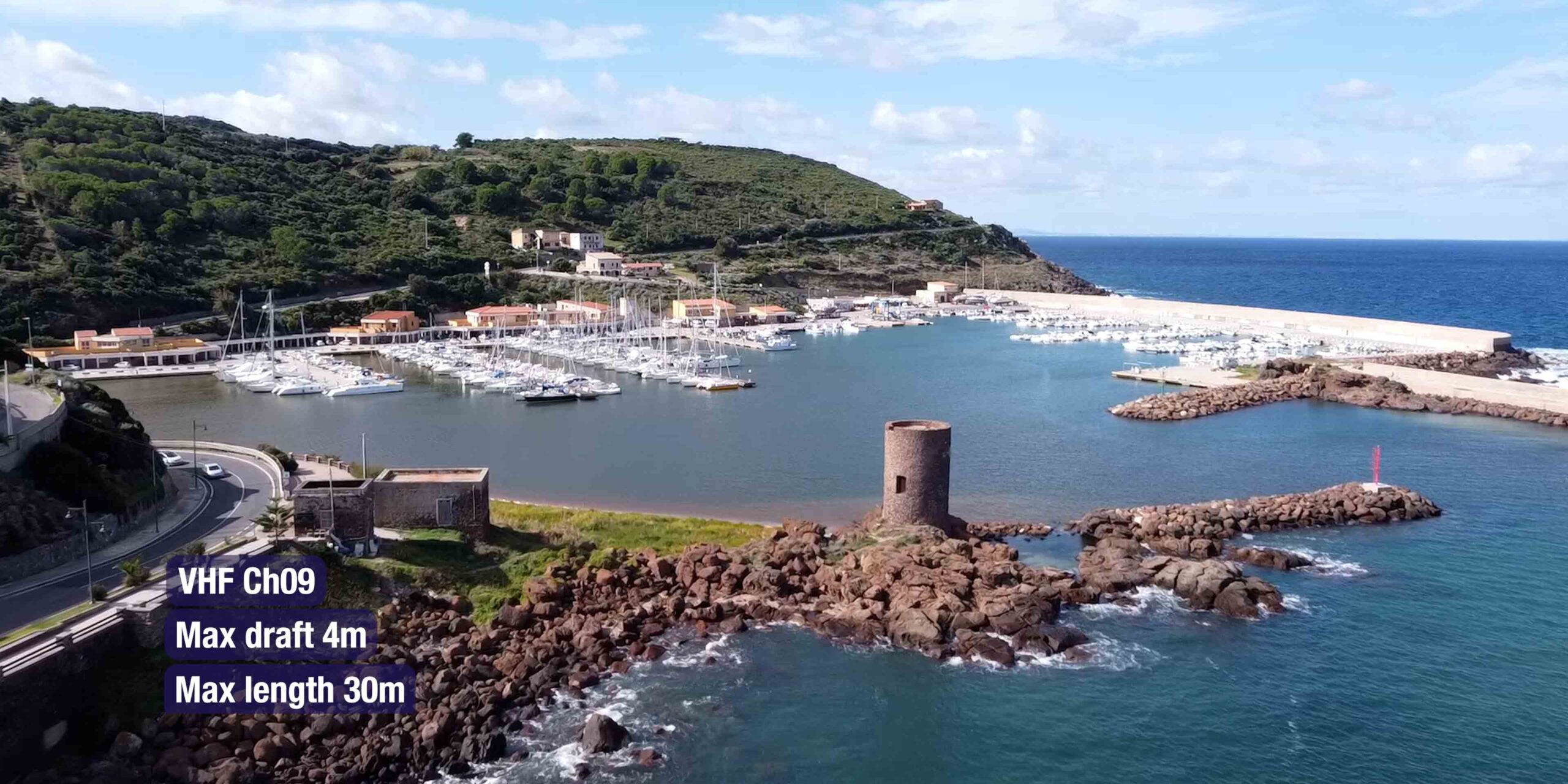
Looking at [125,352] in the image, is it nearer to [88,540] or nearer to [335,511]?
[88,540]

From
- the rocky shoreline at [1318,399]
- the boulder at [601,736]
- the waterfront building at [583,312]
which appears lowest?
the boulder at [601,736]

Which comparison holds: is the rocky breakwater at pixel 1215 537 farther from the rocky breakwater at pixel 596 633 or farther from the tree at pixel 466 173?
the tree at pixel 466 173

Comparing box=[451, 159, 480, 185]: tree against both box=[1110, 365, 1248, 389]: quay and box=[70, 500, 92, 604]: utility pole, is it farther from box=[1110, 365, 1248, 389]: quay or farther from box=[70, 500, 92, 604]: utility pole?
box=[70, 500, 92, 604]: utility pole

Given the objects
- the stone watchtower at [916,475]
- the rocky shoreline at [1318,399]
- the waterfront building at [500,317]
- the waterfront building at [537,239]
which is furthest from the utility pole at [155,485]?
the waterfront building at [537,239]

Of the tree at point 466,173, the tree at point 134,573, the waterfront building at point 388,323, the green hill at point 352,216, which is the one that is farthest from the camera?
the tree at point 466,173

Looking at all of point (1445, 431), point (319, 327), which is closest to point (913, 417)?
point (1445, 431)

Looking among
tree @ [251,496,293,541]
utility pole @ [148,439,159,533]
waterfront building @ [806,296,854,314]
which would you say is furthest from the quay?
utility pole @ [148,439,159,533]
